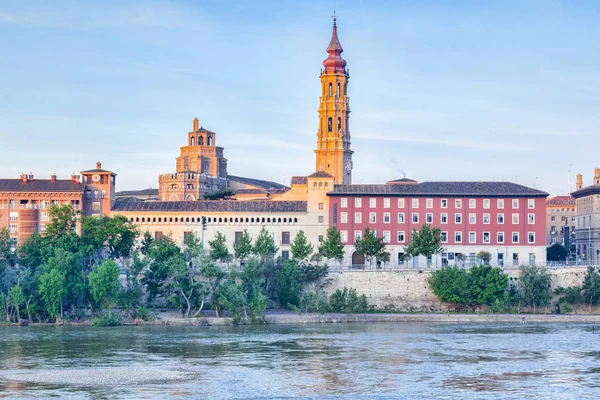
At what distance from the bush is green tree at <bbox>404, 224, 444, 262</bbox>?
93.4 feet

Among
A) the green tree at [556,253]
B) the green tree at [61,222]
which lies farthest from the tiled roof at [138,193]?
the green tree at [556,253]

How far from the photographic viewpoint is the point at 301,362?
51969mm

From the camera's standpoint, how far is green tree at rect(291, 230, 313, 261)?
87.3 m

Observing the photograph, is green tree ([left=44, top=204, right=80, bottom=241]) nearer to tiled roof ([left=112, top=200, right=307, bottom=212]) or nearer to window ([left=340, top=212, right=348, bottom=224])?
tiled roof ([left=112, top=200, right=307, bottom=212])

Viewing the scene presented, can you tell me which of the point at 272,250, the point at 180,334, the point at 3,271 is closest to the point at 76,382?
the point at 180,334

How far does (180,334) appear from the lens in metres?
65.3

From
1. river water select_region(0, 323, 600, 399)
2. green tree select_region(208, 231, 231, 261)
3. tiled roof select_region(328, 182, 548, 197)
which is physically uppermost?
tiled roof select_region(328, 182, 548, 197)

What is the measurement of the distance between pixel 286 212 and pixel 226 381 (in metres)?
50.4

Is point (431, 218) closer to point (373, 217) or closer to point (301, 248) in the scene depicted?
point (373, 217)

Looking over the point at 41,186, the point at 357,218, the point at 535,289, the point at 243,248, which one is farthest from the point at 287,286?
the point at 41,186

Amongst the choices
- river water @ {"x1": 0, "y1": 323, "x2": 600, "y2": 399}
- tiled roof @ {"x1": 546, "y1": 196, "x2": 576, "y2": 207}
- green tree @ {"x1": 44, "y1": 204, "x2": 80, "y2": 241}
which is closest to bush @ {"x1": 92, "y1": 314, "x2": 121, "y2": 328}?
river water @ {"x1": 0, "y1": 323, "x2": 600, "y2": 399}

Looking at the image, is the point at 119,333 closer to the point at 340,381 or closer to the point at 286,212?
the point at 340,381

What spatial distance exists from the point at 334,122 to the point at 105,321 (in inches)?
1983

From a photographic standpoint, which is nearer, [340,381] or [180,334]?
[340,381]
